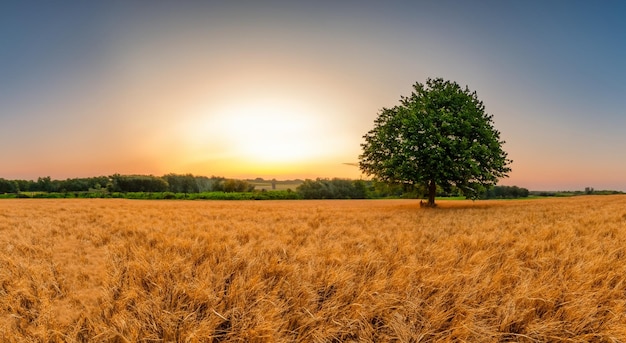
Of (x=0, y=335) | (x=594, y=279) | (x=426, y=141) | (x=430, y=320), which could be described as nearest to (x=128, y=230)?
(x=0, y=335)

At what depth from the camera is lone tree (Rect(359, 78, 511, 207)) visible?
2395 cm

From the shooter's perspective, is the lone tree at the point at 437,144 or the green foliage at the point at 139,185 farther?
the green foliage at the point at 139,185

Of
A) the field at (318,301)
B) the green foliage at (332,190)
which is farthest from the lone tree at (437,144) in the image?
the green foliage at (332,190)

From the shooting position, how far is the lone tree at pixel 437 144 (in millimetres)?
23953

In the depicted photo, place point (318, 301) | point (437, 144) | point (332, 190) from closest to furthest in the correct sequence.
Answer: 1. point (318, 301)
2. point (437, 144)
3. point (332, 190)

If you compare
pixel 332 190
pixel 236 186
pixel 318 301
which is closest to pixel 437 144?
pixel 318 301

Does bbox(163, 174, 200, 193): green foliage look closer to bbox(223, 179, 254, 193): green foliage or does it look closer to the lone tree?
bbox(223, 179, 254, 193): green foliage

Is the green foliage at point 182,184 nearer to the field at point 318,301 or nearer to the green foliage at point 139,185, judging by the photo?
the green foliage at point 139,185

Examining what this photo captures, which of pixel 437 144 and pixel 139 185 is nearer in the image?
pixel 437 144

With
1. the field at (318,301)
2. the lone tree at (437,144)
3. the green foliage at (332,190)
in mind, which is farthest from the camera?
the green foliage at (332,190)

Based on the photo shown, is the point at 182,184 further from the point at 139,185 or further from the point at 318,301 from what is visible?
the point at 318,301

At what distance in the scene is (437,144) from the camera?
80.4ft

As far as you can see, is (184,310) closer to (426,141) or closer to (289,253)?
(289,253)

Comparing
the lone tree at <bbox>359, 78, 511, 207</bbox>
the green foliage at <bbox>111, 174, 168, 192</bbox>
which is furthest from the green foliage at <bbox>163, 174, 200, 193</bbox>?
the lone tree at <bbox>359, 78, 511, 207</bbox>
